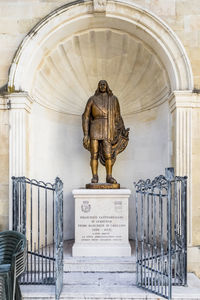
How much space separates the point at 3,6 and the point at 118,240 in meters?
4.46

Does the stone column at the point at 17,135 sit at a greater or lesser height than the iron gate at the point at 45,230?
greater

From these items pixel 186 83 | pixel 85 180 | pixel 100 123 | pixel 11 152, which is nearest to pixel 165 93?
pixel 186 83

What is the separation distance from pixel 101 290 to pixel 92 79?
423 cm

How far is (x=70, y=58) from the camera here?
5719 mm

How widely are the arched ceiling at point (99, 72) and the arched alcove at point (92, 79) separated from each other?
18mm

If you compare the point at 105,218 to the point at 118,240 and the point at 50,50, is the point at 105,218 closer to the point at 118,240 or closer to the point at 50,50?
the point at 118,240

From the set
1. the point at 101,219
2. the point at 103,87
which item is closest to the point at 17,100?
the point at 103,87

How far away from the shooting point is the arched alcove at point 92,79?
4820 millimetres

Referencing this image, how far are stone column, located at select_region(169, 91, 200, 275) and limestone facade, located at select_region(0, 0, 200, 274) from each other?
0.05 feet

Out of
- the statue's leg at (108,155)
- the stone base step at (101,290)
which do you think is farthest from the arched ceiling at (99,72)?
the stone base step at (101,290)

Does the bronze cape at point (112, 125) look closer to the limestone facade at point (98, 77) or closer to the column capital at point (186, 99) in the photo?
the limestone facade at point (98, 77)

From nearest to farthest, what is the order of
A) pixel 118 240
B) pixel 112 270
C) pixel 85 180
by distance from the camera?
pixel 112 270
pixel 118 240
pixel 85 180

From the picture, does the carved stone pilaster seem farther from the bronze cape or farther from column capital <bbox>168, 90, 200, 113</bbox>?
the bronze cape

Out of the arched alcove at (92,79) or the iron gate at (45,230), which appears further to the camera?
the arched alcove at (92,79)
